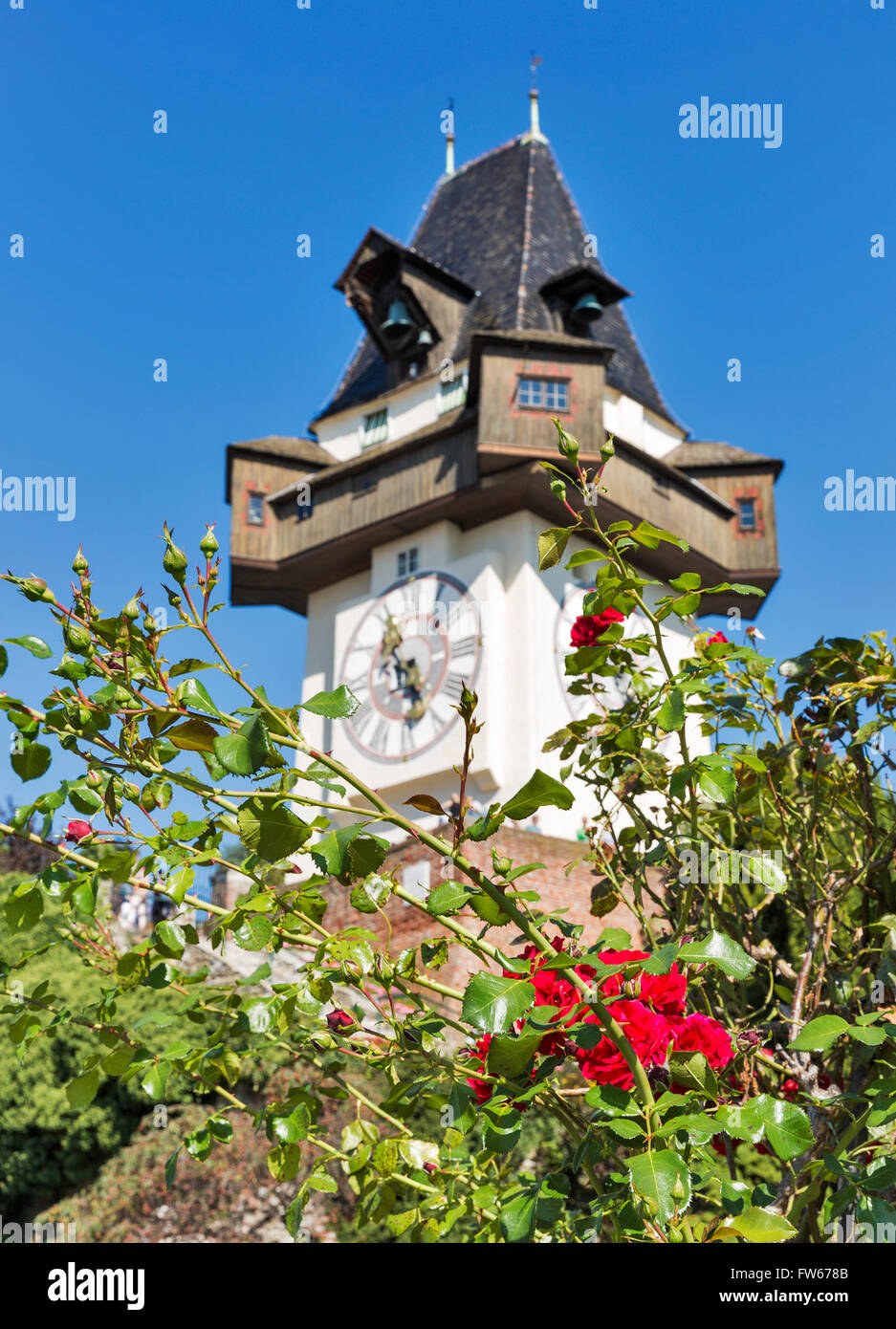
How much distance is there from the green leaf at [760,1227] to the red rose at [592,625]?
2.78 feet

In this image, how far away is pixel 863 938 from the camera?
2.43 metres

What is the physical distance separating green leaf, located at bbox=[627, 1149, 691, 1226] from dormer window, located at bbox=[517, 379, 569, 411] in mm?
17170

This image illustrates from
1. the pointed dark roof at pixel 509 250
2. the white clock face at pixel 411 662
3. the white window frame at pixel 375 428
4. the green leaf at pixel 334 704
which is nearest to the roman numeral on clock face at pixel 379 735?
the white clock face at pixel 411 662

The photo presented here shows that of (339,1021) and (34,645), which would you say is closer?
(34,645)

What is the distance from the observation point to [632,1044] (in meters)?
1.49

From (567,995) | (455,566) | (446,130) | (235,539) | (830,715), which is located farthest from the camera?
(446,130)

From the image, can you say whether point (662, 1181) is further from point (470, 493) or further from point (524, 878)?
point (470, 493)

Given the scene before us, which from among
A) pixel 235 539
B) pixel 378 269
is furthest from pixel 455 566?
pixel 378 269

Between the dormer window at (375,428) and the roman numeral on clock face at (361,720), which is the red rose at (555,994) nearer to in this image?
the roman numeral on clock face at (361,720)

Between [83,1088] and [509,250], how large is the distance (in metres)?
20.9

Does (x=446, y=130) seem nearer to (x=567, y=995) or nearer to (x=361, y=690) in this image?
(x=361, y=690)

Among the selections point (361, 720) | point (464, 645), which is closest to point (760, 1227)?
point (464, 645)

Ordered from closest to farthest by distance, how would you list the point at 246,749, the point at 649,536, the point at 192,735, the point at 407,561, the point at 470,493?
the point at 246,749 → the point at 192,735 → the point at 649,536 → the point at 470,493 → the point at 407,561

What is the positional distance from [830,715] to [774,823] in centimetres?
29
